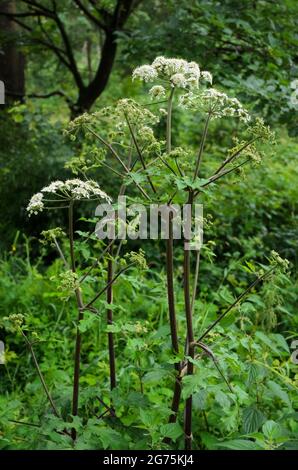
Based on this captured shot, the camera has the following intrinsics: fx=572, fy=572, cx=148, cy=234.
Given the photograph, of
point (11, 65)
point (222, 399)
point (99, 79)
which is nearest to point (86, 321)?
point (222, 399)

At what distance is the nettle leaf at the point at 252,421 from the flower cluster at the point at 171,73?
1.07 meters

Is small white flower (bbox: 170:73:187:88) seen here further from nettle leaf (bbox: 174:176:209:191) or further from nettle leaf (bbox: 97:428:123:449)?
nettle leaf (bbox: 97:428:123:449)

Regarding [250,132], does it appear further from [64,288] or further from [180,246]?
[180,246]

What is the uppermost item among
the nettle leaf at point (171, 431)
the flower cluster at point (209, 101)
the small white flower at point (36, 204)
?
the flower cluster at point (209, 101)

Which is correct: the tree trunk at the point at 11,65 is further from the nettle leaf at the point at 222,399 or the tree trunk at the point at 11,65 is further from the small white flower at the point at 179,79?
the nettle leaf at the point at 222,399

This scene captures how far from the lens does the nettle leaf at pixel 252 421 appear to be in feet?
6.03

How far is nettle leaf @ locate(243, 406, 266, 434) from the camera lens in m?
1.84

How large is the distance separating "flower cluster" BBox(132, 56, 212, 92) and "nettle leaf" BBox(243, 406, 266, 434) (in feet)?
3.49

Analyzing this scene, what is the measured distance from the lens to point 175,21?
423 cm

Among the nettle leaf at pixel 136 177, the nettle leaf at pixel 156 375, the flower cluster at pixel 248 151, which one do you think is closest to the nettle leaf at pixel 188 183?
the nettle leaf at pixel 136 177

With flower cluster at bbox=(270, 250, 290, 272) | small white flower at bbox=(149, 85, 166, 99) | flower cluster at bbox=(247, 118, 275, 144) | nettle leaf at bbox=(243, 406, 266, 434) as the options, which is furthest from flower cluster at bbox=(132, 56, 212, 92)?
nettle leaf at bbox=(243, 406, 266, 434)

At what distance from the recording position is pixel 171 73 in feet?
5.82

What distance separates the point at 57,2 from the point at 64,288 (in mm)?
5242

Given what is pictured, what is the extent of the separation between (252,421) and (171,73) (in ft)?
3.74
